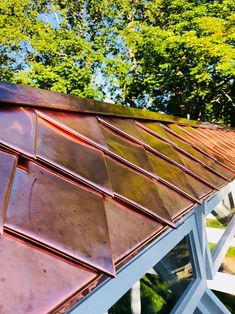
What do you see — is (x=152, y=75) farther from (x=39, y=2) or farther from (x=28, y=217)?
(x=28, y=217)

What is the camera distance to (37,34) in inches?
786

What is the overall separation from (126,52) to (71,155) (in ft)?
71.4

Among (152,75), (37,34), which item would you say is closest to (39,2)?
(37,34)

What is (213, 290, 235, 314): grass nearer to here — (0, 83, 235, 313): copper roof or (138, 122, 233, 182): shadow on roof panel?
(138, 122, 233, 182): shadow on roof panel

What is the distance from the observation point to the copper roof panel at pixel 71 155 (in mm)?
936

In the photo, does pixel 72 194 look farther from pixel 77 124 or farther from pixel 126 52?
pixel 126 52

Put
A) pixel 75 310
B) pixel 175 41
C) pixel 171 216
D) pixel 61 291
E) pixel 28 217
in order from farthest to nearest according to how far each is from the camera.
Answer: pixel 175 41 → pixel 171 216 → pixel 75 310 → pixel 28 217 → pixel 61 291

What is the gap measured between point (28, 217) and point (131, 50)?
2122 centimetres

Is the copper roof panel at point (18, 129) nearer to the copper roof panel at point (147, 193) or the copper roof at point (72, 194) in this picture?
the copper roof at point (72, 194)

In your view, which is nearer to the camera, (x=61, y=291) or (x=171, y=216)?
(x=61, y=291)

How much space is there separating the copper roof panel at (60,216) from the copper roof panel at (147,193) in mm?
159

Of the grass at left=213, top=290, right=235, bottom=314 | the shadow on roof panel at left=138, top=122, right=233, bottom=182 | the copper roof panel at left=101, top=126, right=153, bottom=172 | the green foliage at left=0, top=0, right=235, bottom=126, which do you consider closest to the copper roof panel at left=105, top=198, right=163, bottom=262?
the copper roof panel at left=101, top=126, right=153, bottom=172

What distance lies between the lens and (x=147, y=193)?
1092mm

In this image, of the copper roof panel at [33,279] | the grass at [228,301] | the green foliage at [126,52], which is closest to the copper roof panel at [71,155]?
the copper roof panel at [33,279]
